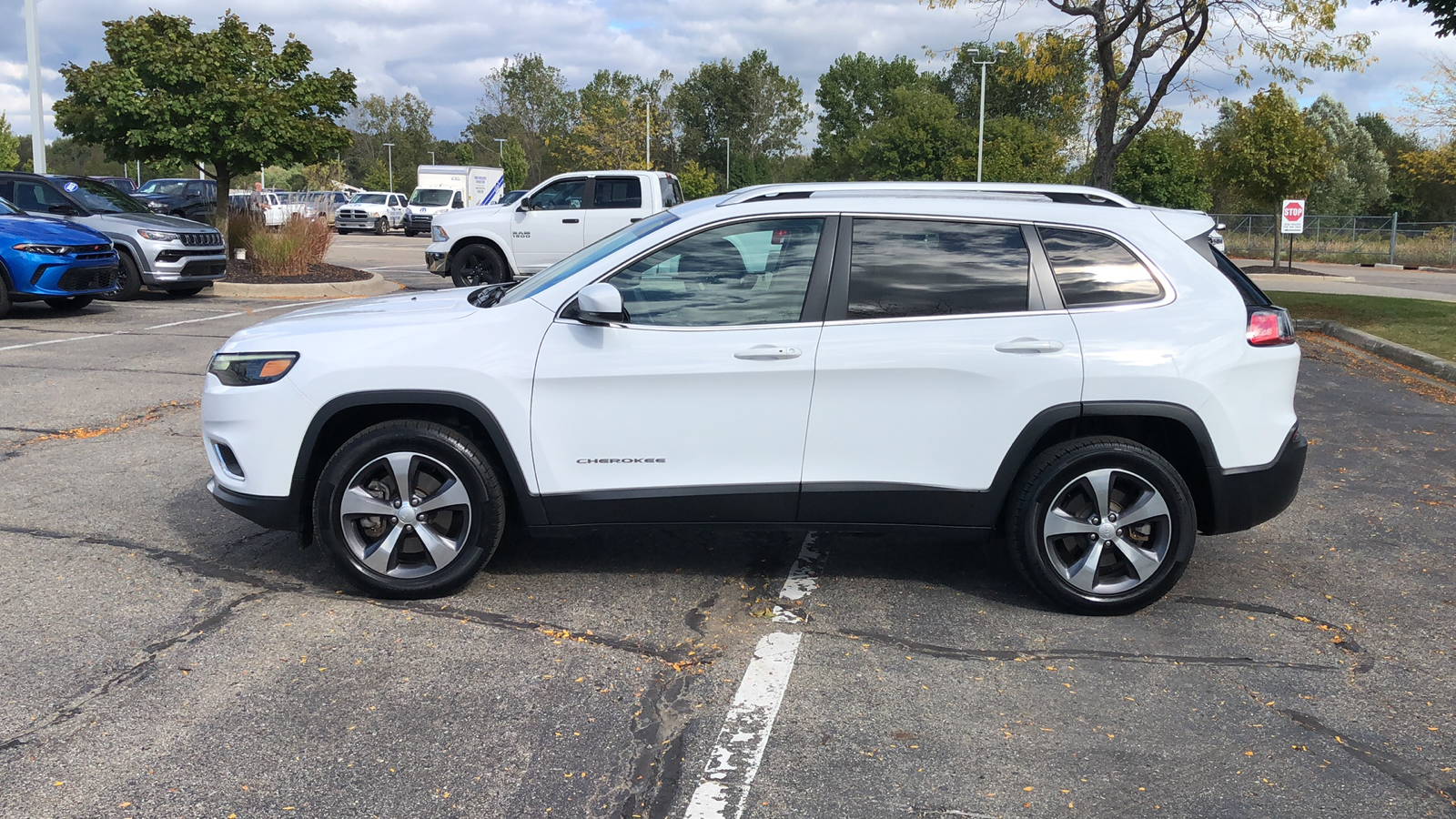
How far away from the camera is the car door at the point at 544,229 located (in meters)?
17.2

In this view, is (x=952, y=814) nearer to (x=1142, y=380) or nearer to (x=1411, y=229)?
(x=1142, y=380)

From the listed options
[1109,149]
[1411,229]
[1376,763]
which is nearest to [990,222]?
[1376,763]

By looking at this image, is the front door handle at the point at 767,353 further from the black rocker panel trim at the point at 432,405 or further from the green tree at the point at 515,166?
the green tree at the point at 515,166

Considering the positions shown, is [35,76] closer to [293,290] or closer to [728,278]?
[293,290]

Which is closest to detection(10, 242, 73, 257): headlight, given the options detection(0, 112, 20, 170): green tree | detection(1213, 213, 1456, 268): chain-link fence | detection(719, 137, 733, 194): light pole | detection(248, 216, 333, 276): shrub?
detection(248, 216, 333, 276): shrub

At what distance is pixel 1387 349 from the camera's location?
43.8 ft

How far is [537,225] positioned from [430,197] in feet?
102

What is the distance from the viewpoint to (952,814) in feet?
10.3

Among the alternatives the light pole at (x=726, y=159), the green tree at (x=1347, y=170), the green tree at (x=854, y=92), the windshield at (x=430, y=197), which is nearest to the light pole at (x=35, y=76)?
the windshield at (x=430, y=197)

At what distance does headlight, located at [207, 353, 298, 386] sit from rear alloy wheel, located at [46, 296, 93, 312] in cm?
1168

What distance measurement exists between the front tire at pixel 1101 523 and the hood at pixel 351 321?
7.98ft

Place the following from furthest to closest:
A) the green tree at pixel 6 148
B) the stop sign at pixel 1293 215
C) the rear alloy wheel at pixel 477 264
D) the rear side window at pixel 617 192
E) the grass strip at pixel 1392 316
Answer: the green tree at pixel 6 148
the stop sign at pixel 1293 215
the rear side window at pixel 617 192
the rear alloy wheel at pixel 477 264
the grass strip at pixel 1392 316

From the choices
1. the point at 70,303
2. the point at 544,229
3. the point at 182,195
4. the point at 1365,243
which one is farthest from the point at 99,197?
the point at 1365,243

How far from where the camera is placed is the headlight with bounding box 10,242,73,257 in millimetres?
13180
